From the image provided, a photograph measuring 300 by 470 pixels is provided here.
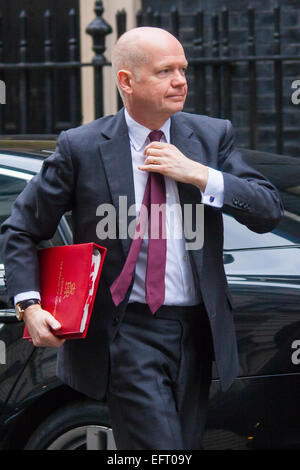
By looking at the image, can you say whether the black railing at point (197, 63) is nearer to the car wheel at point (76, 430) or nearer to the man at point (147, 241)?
the car wheel at point (76, 430)

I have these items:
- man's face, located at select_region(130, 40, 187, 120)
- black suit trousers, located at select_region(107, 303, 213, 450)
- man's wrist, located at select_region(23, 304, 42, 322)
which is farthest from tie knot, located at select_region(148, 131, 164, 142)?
man's wrist, located at select_region(23, 304, 42, 322)

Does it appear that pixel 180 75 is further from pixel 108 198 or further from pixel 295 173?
pixel 295 173

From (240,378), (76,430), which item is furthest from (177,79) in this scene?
(76,430)

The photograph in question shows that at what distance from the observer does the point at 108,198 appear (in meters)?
2.84

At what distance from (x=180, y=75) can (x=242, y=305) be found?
103cm

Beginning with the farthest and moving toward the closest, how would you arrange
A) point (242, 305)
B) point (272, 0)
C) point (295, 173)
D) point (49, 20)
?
point (272, 0) → point (49, 20) → point (295, 173) → point (242, 305)

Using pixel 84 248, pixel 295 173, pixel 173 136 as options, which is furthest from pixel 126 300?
pixel 295 173

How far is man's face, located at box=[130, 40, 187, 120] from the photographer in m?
2.77

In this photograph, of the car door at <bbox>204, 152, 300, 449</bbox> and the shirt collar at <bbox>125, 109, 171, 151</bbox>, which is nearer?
the shirt collar at <bbox>125, 109, 171, 151</bbox>

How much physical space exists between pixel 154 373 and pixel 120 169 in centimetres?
59

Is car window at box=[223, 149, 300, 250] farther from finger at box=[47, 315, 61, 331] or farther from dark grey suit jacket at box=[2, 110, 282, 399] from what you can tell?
finger at box=[47, 315, 61, 331]

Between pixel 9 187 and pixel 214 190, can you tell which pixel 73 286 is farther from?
pixel 9 187

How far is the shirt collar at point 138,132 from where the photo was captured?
2898mm

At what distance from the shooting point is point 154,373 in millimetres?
2842
